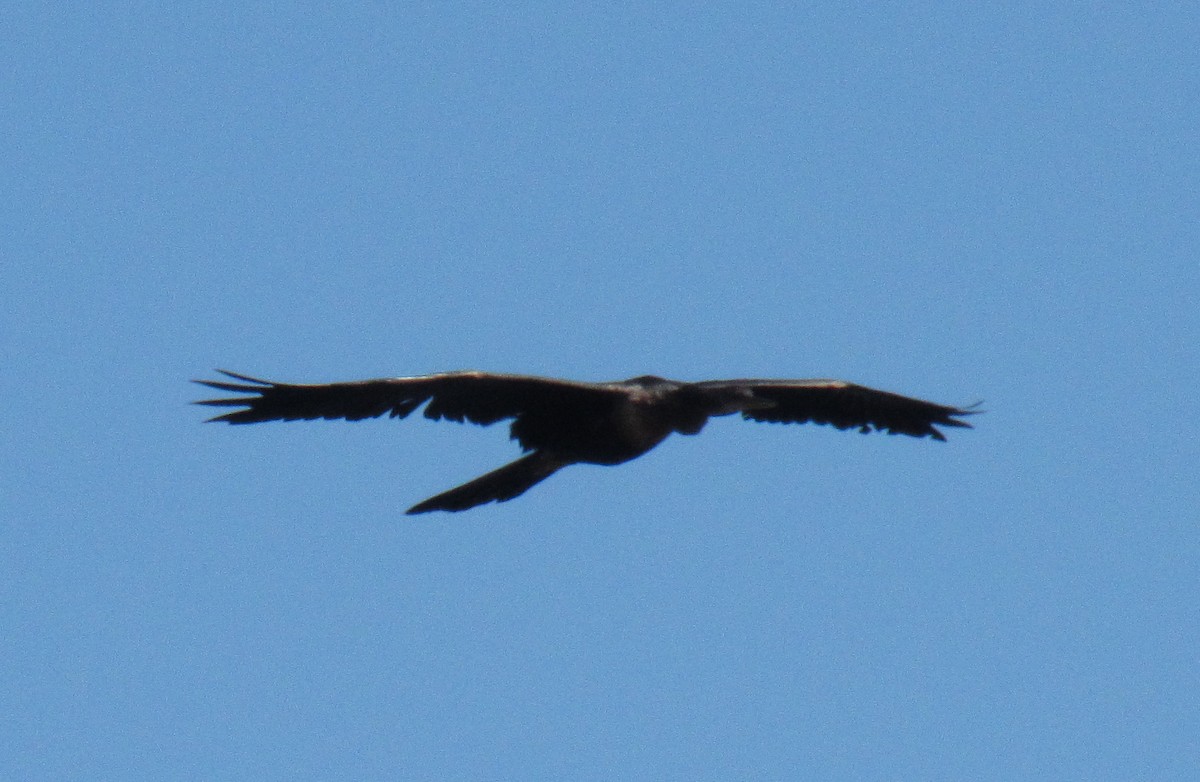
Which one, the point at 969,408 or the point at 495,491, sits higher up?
the point at 969,408

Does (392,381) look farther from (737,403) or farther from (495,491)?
(737,403)

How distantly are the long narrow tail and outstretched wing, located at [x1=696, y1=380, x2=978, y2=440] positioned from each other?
4.51 feet

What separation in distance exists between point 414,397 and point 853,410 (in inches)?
122

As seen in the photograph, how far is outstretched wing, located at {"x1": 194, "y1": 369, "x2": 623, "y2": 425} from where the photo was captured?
8242 mm

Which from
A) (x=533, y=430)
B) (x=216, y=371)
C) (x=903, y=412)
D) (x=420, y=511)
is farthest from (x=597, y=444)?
(x=903, y=412)

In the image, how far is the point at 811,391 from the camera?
1030cm

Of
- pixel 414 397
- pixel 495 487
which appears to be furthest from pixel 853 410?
pixel 414 397

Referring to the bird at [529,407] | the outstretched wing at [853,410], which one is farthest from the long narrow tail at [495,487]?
the outstretched wing at [853,410]

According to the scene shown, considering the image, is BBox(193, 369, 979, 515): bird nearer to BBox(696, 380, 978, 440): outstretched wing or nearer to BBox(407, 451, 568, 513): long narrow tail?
BBox(407, 451, 568, 513): long narrow tail

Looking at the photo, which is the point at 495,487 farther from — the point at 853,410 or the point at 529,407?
the point at 853,410

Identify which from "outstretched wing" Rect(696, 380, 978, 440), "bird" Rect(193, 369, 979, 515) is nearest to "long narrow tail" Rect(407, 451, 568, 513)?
"bird" Rect(193, 369, 979, 515)

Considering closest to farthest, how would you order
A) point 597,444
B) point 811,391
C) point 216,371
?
1. point 216,371
2. point 597,444
3. point 811,391

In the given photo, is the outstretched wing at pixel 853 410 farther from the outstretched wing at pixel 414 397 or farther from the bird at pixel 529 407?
the outstretched wing at pixel 414 397

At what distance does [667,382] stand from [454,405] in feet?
3.32
